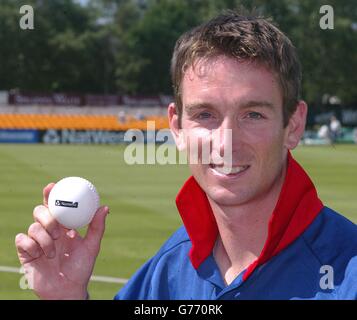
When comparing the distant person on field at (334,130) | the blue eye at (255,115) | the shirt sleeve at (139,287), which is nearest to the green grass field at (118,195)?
the shirt sleeve at (139,287)

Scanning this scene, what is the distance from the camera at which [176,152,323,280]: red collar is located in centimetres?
345

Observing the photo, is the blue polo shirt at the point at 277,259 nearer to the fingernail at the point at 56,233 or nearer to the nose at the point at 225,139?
the nose at the point at 225,139

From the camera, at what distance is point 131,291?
3750 millimetres

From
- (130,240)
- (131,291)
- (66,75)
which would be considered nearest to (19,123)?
(66,75)

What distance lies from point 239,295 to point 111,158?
110ft

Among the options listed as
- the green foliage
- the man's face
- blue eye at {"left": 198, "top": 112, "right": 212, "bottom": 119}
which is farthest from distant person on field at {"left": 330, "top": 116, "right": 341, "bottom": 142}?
blue eye at {"left": 198, "top": 112, "right": 212, "bottom": 119}

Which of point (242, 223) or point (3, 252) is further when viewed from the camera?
point (3, 252)

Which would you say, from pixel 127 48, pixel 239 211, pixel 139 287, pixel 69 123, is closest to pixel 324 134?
pixel 69 123

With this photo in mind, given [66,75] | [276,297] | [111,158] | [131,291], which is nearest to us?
[276,297]

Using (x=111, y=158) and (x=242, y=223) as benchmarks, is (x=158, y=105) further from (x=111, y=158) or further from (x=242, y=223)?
(x=242, y=223)

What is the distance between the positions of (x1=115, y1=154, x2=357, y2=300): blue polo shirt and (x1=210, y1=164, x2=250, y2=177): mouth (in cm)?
21

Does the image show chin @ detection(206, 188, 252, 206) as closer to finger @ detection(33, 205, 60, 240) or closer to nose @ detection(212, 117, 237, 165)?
nose @ detection(212, 117, 237, 165)

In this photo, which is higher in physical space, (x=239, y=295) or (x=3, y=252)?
(x=239, y=295)

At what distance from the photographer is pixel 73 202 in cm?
369
